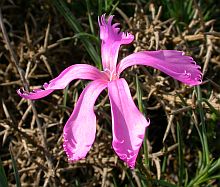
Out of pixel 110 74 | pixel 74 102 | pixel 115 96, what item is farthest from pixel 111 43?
pixel 74 102

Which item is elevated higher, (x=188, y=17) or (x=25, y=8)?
(x=25, y=8)

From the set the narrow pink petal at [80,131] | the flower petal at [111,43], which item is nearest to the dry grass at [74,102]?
the flower petal at [111,43]

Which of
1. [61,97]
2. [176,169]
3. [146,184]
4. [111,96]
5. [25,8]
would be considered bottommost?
[176,169]

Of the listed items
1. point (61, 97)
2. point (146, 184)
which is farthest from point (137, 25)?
point (146, 184)

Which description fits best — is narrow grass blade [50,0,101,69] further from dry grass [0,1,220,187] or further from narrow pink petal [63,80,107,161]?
narrow pink petal [63,80,107,161]

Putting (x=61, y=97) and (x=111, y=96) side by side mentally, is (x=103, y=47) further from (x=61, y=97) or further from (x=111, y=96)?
(x=61, y=97)

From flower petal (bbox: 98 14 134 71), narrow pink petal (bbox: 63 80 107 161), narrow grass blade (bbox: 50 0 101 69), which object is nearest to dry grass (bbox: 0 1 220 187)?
narrow grass blade (bbox: 50 0 101 69)

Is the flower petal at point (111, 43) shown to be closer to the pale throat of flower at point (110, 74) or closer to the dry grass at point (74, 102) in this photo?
the pale throat of flower at point (110, 74)
